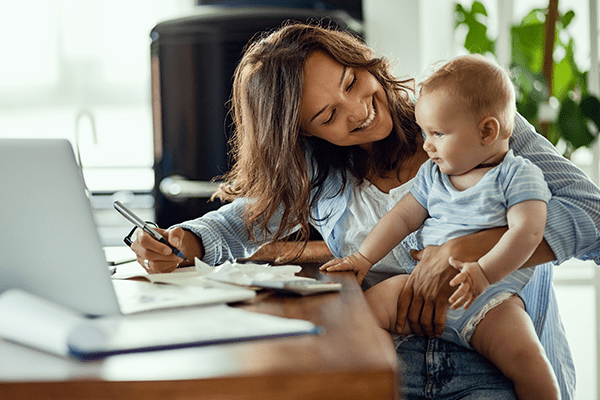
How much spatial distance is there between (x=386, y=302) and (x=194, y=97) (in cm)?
182

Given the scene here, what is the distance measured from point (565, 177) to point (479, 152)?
0.18 m

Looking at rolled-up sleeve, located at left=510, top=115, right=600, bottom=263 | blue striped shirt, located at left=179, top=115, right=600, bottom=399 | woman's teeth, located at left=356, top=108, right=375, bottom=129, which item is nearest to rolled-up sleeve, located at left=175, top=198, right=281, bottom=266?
blue striped shirt, located at left=179, top=115, right=600, bottom=399

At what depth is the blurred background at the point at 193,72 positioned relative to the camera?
7.88 feet

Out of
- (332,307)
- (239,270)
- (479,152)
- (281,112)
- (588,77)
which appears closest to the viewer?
(332,307)

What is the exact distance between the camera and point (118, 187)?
133 inches

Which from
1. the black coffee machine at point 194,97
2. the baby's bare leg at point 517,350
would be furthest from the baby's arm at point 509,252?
the black coffee machine at point 194,97

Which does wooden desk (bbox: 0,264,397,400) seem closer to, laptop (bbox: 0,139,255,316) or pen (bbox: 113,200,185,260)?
laptop (bbox: 0,139,255,316)

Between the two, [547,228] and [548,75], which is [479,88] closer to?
[547,228]

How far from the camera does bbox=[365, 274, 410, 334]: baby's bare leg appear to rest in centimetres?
108

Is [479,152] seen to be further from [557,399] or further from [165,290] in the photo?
[165,290]

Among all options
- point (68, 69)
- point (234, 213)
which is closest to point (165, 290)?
point (234, 213)

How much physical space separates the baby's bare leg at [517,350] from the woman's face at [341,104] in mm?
512

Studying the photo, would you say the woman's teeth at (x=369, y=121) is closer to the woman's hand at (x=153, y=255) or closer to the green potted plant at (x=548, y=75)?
the woman's hand at (x=153, y=255)

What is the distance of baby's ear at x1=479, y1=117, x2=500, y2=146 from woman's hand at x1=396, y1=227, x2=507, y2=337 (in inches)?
6.9
